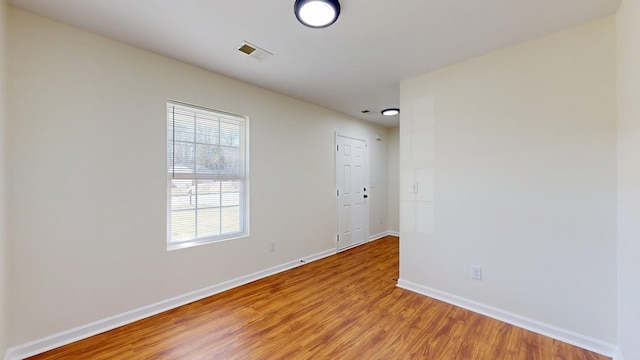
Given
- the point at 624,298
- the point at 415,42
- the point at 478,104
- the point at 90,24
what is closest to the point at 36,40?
the point at 90,24

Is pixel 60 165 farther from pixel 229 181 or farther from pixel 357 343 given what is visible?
pixel 357 343

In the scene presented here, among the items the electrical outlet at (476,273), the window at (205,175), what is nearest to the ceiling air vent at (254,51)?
the window at (205,175)

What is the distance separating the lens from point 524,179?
215 cm

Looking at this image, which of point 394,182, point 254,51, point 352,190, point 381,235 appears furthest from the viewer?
point 394,182

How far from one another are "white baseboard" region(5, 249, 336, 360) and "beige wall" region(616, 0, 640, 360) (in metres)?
3.16

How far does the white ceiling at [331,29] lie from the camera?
171cm

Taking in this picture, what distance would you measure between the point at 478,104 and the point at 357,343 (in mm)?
2393

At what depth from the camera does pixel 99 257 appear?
2.06 meters

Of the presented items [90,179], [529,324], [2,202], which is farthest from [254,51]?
[529,324]

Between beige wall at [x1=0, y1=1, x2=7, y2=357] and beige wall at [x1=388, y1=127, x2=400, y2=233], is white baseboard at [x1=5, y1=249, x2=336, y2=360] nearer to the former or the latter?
beige wall at [x1=0, y1=1, x2=7, y2=357]

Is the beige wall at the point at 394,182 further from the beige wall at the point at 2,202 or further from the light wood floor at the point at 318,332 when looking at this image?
the beige wall at the point at 2,202

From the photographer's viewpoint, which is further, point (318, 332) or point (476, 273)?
point (476, 273)

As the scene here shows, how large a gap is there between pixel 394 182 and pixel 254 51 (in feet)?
13.8

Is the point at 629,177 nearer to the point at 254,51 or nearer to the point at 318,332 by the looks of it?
the point at 318,332
